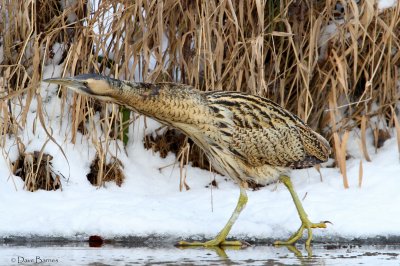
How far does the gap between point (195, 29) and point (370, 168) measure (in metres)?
1.61

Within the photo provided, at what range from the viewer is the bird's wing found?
683 cm

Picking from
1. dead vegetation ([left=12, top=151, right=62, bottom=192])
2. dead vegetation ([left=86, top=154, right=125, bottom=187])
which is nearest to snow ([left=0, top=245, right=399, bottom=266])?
dead vegetation ([left=12, top=151, right=62, bottom=192])

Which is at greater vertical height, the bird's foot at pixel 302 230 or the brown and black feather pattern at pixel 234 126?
the brown and black feather pattern at pixel 234 126

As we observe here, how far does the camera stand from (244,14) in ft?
25.9

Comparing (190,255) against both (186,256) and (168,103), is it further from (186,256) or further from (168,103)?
(168,103)

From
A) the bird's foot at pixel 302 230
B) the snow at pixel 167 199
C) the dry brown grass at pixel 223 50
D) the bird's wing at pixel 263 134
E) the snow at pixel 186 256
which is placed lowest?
the snow at pixel 186 256

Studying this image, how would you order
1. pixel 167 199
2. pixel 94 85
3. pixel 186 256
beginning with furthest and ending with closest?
pixel 167 199 → pixel 94 85 → pixel 186 256

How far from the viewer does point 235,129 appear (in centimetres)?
684

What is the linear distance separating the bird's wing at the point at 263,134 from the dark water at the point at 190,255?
1.96 ft

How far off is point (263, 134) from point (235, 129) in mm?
221

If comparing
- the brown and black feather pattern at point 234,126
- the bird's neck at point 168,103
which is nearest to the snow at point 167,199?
the brown and black feather pattern at point 234,126

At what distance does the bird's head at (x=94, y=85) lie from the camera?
20.7 feet

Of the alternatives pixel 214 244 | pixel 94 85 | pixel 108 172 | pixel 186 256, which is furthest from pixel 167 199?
pixel 94 85

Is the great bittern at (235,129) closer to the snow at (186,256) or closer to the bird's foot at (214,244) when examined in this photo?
the bird's foot at (214,244)
